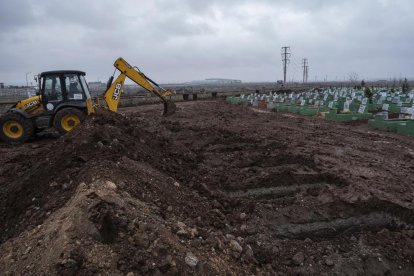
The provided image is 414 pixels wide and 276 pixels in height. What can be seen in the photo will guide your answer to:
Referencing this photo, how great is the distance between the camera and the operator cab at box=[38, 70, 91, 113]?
39.4 ft

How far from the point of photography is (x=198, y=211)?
531 centimetres

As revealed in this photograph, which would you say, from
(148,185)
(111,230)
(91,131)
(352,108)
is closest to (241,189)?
(148,185)

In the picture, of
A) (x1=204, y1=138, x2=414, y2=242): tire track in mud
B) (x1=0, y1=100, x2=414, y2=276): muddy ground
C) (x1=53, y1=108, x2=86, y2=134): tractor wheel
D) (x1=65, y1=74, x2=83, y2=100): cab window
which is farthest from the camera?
(x1=65, y1=74, x2=83, y2=100): cab window

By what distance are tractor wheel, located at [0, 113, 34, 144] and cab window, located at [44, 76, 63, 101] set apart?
1122 millimetres

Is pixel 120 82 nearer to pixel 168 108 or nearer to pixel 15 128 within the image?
pixel 168 108

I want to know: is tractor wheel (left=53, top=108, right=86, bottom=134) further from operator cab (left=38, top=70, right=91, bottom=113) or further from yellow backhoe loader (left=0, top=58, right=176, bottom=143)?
operator cab (left=38, top=70, right=91, bottom=113)

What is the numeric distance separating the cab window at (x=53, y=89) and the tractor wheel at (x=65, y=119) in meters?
0.53

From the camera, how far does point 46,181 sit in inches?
219

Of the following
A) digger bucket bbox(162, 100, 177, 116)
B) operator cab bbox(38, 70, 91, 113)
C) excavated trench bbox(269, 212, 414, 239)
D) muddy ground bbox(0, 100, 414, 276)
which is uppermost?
operator cab bbox(38, 70, 91, 113)

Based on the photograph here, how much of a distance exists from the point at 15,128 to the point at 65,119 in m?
1.88

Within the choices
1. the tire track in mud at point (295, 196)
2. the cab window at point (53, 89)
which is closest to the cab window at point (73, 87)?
the cab window at point (53, 89)

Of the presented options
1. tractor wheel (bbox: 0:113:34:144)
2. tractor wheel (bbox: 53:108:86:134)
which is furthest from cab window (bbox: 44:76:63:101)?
tractor wheel (bbox: 0:113:34:144)

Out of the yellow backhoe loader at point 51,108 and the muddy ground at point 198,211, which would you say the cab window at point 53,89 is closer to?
the yellow backhoe loader at point 51,108

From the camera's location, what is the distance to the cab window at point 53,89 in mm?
12014
